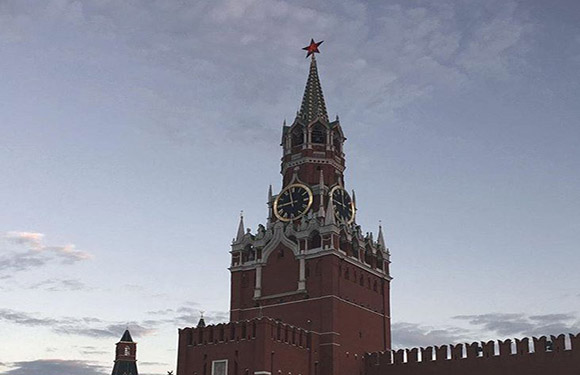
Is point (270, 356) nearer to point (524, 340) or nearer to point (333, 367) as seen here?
point (333, 367)

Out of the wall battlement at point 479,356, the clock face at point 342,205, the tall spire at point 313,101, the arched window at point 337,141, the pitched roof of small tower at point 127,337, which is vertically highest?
the tall spire at point 313,101

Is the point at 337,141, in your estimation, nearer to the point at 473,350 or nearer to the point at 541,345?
the point at 473,350

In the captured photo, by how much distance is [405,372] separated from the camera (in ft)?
237

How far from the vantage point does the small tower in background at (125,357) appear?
124 meters

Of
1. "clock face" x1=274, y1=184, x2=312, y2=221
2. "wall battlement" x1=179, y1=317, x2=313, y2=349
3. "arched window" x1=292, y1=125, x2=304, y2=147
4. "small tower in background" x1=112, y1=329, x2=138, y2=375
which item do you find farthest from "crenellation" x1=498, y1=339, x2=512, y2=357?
"small tower in background" x1=112, y1=329, x2=138, y2=375

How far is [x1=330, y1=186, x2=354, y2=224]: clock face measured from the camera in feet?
261

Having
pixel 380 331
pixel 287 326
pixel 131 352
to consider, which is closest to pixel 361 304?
pixel 380 331

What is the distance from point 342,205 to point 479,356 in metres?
21.3

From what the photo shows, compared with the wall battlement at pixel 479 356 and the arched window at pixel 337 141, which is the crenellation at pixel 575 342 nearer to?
the wall battlement at pixel 479 356

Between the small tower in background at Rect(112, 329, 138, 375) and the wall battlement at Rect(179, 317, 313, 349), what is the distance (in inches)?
2269

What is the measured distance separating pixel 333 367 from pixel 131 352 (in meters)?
66.1

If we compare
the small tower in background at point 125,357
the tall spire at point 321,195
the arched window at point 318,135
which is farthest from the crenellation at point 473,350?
the small tower in background at point 125,357

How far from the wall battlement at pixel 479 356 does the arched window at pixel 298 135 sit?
24.5m

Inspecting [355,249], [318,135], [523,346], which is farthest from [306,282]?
[523,346]
